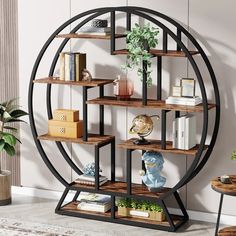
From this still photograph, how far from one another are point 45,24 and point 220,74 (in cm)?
149

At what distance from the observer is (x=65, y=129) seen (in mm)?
5277

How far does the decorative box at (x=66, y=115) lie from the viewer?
528 centimetres

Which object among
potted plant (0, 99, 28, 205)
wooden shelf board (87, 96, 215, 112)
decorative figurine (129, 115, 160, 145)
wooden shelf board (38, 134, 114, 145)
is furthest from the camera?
potted plant (0, 99, 28, 205)

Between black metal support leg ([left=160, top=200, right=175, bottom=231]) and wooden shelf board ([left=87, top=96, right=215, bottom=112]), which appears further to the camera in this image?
black metal support leg ([left=160, top=200, right=175, bottom=231])

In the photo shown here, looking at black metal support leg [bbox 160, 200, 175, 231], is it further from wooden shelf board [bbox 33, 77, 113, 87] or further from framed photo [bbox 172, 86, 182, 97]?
wooden shelf board [bbox 33, 77, 113, 87]

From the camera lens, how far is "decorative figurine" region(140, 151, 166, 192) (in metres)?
5.03

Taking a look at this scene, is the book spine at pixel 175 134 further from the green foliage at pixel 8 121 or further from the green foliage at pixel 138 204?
the green foliage at pixel 8 121

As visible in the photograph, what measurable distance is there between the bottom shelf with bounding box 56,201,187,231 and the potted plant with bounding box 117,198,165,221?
1.2 inches

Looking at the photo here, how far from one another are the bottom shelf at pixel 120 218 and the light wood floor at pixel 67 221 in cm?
4

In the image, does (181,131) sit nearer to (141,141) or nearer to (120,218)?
(141,141)

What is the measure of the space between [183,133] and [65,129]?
0.93 meters

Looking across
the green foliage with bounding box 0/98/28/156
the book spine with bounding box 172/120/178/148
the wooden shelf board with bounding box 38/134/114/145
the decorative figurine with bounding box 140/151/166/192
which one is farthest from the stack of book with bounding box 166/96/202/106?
the green foliage with bounding box 0/98/28/156

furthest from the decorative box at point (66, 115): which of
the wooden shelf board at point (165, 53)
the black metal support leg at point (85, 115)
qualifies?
the wooden shelf board at point (165, 53)

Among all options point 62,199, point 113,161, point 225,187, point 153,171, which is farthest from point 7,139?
point 225,187
